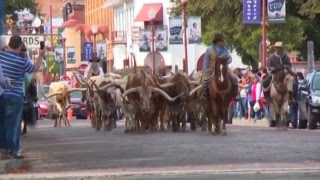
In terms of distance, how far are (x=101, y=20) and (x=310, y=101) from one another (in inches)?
2785

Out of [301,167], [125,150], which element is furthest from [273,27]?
[301,167]

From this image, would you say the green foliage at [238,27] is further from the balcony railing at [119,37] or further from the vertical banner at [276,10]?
the balcony railing at [119,37]

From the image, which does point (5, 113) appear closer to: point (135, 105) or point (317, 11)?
point (135, 105)

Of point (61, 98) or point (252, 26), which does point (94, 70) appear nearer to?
point (61, 98)

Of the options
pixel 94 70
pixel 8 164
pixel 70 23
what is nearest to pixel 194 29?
pixel 94 70

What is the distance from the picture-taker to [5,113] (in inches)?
606

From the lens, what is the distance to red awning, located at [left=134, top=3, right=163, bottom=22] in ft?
241

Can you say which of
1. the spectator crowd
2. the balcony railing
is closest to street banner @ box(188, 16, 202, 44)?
the spectator crowd

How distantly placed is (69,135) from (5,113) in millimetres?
8547

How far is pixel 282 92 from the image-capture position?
82.9 feet

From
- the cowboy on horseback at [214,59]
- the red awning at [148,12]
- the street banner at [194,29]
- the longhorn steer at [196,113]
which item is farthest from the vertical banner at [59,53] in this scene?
the cowboy on horseback at [214,59]

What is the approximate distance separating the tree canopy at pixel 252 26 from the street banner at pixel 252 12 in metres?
4.26

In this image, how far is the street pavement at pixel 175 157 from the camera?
43.8 ft

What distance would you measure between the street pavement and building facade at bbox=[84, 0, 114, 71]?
57.6 metres
